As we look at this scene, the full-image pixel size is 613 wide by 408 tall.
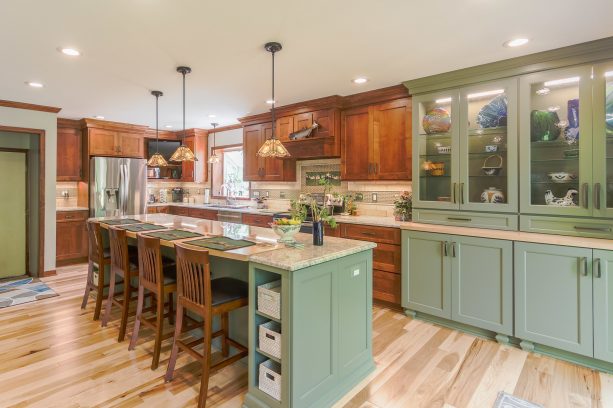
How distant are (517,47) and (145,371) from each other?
3910 mm

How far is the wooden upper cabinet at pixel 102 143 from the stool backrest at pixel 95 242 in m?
2.97

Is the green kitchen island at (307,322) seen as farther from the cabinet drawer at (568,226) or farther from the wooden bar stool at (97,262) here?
the wooden bar stool at (97,262)

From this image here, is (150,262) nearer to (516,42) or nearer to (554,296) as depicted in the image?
(554,296)

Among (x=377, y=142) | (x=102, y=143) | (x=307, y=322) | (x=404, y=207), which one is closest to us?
(x=307, y=322)

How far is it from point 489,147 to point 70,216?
639 centimetres

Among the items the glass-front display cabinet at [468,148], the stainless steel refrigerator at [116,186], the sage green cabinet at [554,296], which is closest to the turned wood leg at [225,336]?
the glass-front display cabinet at [468,148]

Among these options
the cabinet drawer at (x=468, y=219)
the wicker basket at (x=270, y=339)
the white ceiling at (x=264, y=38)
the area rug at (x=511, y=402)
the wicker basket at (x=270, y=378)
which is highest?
the white ceiling at (x=264, y=38)

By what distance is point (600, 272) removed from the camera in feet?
8.13

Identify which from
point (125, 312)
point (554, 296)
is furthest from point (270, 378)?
point (554, 296)

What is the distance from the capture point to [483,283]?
302 cm

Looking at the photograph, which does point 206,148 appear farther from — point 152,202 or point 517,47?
point 517,47

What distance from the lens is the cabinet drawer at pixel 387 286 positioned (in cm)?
364

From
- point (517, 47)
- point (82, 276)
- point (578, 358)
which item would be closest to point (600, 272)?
point (578, 358)

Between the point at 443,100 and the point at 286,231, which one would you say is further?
the point at 443,100
